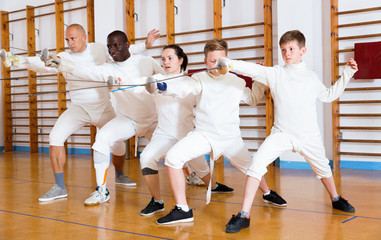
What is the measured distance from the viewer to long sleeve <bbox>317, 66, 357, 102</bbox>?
8.98 feet

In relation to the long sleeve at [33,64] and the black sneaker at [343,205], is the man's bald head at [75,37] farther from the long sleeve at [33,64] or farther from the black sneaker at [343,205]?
the black sneaker at [343,205]

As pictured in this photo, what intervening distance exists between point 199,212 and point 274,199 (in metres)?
Result: 0.57

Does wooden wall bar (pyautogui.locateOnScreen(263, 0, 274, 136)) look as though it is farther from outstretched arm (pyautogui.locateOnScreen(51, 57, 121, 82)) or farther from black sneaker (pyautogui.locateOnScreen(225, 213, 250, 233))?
black sneaker (pyautogui.locateOnScreen(225, 213, 250, 233))

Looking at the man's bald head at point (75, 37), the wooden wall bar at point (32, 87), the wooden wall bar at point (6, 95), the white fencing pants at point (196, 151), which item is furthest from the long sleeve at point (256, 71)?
the wooden wall bar at point (6, 95)

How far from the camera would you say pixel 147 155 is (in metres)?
2.90

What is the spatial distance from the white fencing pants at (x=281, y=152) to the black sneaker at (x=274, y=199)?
38 centimetres

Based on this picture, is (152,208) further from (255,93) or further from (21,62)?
(21,62)

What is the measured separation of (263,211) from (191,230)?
632 millimetres

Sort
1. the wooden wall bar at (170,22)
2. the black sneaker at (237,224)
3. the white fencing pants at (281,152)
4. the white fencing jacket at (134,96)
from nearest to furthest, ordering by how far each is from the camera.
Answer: the black sneaker at (237,224) < the white fencing pants at (281,152) < the white fencing jacket at (134,96) < the wooden wall bar at (170,22)

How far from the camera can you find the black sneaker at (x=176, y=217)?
103 inches

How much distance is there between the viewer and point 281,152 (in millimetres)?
2668

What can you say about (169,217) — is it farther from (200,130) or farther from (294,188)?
(294,188)

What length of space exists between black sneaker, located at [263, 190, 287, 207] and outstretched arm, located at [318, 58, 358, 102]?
781 mm

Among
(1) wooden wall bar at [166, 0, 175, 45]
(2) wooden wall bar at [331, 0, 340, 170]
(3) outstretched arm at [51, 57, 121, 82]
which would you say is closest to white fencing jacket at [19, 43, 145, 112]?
(3) outstretched arm at [51, 57, 121, 82]
